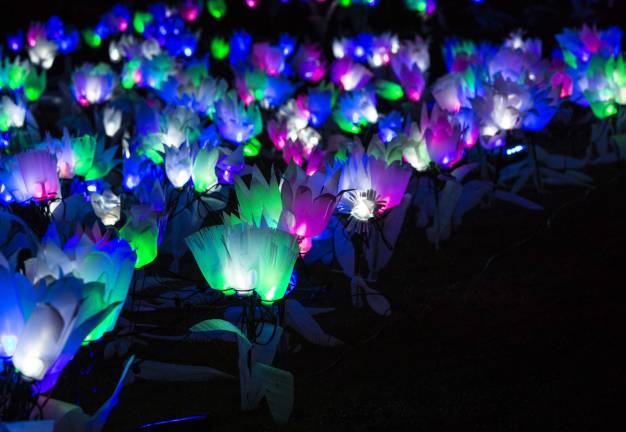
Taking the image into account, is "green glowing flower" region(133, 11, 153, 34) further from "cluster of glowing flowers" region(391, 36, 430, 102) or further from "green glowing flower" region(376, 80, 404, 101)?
"green glowing flower" region(376, 80, 404, 101)

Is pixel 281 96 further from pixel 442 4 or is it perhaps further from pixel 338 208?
pixel 442 4

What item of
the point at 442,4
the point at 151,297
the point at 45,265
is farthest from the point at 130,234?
the point at 442,4

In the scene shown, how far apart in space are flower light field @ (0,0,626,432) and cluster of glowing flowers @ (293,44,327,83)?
35 cm

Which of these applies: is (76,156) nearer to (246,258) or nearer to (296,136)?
(296,136)

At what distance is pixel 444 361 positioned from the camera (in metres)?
2.34

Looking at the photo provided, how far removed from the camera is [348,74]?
4727 millimetres

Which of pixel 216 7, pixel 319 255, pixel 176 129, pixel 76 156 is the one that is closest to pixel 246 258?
pixel 319 255

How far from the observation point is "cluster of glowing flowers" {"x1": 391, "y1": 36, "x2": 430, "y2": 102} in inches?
165

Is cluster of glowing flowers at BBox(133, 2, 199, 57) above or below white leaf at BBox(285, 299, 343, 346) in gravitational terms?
above

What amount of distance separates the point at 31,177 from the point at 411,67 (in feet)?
8.21

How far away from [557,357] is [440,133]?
1003mm

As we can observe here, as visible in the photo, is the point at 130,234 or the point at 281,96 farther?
the point at 281,96

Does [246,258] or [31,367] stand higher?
[246,258]

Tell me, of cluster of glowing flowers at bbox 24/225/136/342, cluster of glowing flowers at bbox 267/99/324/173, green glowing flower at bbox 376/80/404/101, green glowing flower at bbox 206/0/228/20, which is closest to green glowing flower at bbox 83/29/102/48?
A: green glowing flower at bbox 206/0/228/20
